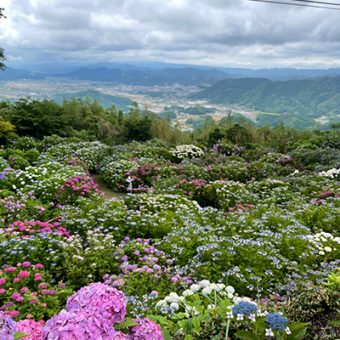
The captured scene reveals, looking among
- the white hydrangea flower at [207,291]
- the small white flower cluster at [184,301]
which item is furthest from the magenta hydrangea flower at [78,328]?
the white hydrangea flower at [207,291]

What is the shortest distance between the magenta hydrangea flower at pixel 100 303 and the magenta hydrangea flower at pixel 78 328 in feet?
0.15

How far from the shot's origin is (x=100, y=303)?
1.66 m

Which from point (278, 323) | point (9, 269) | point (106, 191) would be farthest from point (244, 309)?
point (106, 191)

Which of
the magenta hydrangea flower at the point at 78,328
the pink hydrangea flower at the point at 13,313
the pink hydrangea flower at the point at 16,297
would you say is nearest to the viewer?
the magenta hydrangea flower at the point at 78,328

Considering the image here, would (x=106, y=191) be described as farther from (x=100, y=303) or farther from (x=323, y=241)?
(x=100, y=303)

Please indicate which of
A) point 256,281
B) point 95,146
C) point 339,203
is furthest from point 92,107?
point 256,281

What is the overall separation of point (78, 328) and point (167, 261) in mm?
2962

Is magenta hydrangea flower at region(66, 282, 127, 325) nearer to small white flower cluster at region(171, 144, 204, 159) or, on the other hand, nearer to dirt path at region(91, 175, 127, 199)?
dirt path at region(91, 175, 127, 199)

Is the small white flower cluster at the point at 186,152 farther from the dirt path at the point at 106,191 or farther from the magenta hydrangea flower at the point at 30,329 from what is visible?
the magenta hydrangea flower at the point at 30,329

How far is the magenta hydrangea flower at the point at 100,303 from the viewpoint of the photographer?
64.4 inches

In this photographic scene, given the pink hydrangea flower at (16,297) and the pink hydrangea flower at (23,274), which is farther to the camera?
the pink hydrangea flower at (23,274)

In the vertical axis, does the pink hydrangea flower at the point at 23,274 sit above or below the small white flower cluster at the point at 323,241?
above

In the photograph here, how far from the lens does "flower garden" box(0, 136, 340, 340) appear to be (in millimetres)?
2092

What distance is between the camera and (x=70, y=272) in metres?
4.22
